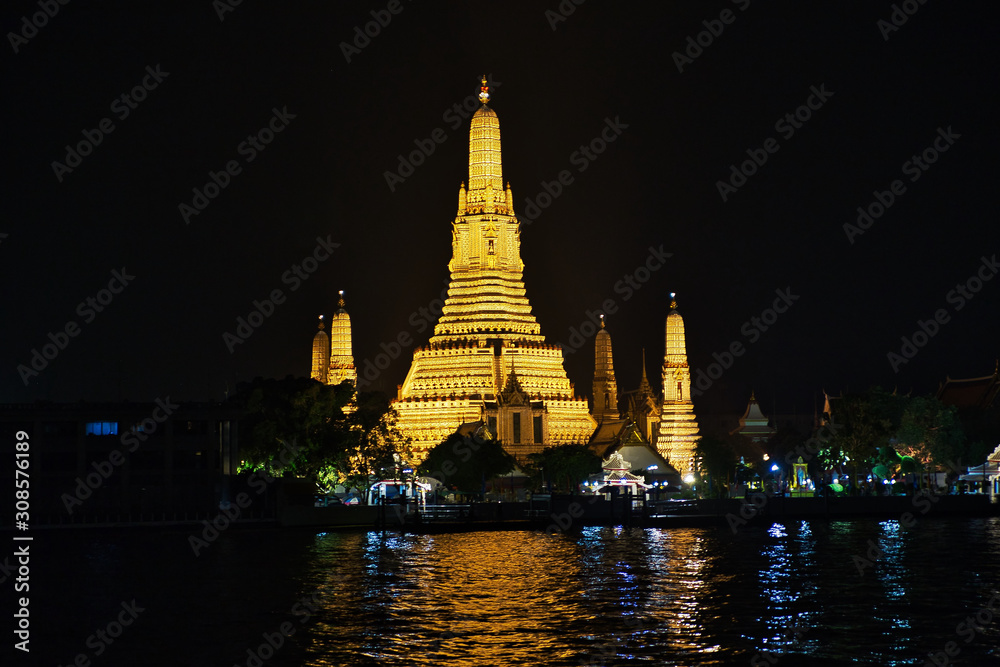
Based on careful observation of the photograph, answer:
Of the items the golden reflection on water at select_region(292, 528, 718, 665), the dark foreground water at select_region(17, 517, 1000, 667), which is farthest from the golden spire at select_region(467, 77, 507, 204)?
the golden reflection on water at select_region(292, 528, 718, 665)

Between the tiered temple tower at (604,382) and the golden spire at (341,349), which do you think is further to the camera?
the tiered temple tower at (604,382)

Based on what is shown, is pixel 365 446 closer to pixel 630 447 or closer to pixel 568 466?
pixel 568 466

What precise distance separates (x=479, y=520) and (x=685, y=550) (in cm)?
1967

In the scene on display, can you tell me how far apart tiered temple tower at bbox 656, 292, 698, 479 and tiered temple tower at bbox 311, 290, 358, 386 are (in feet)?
93.9

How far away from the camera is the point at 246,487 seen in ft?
303

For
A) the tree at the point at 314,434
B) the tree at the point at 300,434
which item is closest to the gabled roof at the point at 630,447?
the tree at the point at 314,434

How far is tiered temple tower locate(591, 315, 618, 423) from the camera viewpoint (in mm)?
140625

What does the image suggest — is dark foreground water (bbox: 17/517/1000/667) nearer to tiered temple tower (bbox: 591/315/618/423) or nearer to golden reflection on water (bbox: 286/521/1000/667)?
golden reflection on water (bbox: 286/521/1000/667)

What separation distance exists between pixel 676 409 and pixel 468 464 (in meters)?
37.8

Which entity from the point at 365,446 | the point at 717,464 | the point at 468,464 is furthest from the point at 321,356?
the point at 365,446

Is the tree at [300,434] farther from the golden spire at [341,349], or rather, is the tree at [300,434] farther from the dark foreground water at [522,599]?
the golden spire at [341,349]

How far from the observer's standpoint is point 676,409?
141375mm

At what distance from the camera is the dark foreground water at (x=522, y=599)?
43562 millimetres

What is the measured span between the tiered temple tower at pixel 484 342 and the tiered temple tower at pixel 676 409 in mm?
11578
